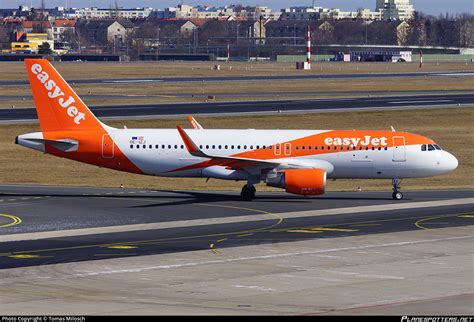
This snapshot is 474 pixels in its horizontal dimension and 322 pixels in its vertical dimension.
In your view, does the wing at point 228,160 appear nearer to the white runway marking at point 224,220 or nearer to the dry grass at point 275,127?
the white runway marking at point 224,220

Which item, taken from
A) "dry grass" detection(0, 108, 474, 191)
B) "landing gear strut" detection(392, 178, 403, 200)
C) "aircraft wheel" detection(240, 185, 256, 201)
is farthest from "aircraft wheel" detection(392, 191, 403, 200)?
"aircraft wheel" detection(240, 185, 256, 201)

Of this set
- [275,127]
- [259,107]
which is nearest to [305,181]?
[275,127]

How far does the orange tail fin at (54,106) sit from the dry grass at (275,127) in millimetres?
9830

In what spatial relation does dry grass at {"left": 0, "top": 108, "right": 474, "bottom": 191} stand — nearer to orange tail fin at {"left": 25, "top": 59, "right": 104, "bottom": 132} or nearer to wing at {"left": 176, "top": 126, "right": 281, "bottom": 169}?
wing at {"left": 176, "top": 126, "right": 281, "bottom": 169}

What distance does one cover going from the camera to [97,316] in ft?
108

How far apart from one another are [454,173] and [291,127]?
2743 cm

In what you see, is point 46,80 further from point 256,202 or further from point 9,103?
point 9,103

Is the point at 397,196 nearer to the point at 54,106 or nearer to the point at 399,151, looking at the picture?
the point at 399,151

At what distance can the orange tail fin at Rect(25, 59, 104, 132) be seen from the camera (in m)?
67.5

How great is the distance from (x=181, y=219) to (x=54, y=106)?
13309 mm

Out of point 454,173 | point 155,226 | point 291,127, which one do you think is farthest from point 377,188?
point 291,127

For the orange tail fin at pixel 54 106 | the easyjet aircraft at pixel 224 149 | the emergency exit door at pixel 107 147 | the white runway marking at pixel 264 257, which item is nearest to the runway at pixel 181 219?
the easyjet aircraft at pixel 224 149

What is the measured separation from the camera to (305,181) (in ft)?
211

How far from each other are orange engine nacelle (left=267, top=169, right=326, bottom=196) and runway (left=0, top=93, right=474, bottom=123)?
51.0 metres
